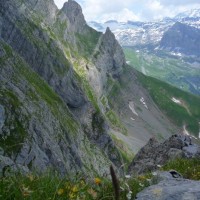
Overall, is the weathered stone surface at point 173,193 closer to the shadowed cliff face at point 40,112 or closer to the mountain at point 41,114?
the mountain at point 41,114

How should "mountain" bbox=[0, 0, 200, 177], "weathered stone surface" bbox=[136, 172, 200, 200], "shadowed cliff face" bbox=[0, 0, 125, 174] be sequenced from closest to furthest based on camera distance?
"weathered stone surface" bbox=[136, 172, 200, 200] < "mountain" bbox=[0, 0, 200, 177] < "shadowed cliff face" bbox=[0, 0, 125, 174]

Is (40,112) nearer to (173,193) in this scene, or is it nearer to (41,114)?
(41,114)

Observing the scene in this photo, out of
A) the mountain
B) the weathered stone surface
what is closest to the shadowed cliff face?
the mountain

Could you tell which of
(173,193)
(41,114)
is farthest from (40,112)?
(173,193)

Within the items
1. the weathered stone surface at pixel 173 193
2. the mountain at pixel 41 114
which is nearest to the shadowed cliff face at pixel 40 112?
the mountain at pixel 41 114

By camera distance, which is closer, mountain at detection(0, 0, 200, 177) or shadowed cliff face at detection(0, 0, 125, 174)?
mountain at detection(0, 0, 200, 177)

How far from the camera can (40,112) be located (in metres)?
59.6

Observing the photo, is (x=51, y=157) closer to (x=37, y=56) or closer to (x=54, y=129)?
(x=54, y=129)

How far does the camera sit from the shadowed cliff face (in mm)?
44062

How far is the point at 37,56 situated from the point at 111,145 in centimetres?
3679

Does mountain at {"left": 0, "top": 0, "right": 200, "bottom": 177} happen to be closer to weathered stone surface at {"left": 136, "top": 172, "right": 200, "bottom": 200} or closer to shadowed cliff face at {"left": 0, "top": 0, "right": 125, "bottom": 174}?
shadowed cliff face at {"left": 0, "top": 0, "right": 125, "bottom": 174}

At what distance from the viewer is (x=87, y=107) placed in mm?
142625

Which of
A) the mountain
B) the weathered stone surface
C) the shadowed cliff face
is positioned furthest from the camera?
the shadowed cliff face

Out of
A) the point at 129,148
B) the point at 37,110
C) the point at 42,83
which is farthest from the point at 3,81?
the point at 129,148
